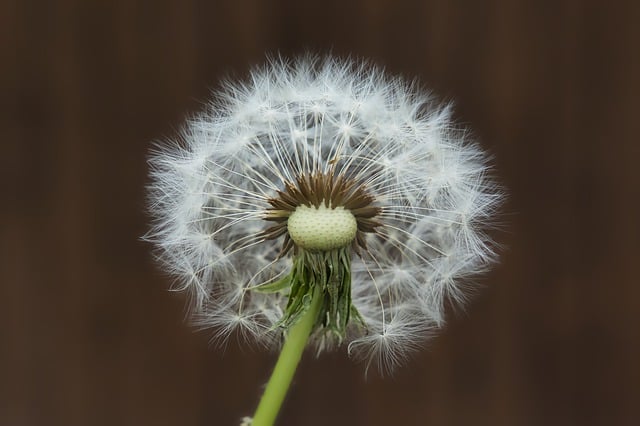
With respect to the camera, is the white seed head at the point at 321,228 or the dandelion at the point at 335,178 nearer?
the white seed head at the point at 321,228

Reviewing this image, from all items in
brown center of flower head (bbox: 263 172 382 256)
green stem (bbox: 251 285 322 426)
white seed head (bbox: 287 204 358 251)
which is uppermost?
brown center of flower head (bbox: 263 172 382 256)

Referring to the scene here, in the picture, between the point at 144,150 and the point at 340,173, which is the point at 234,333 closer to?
the point at 340,173

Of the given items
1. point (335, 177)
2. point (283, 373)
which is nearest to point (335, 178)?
point (335, 177)

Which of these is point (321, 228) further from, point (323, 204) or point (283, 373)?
point (283, 373)

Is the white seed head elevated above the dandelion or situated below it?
below

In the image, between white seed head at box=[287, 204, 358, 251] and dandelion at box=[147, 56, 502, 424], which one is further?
dandelion at box=[147, 56, 502, 424]

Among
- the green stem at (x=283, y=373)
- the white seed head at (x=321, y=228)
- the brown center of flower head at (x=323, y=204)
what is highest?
the brown center of flower head at (x=323, y=204)
